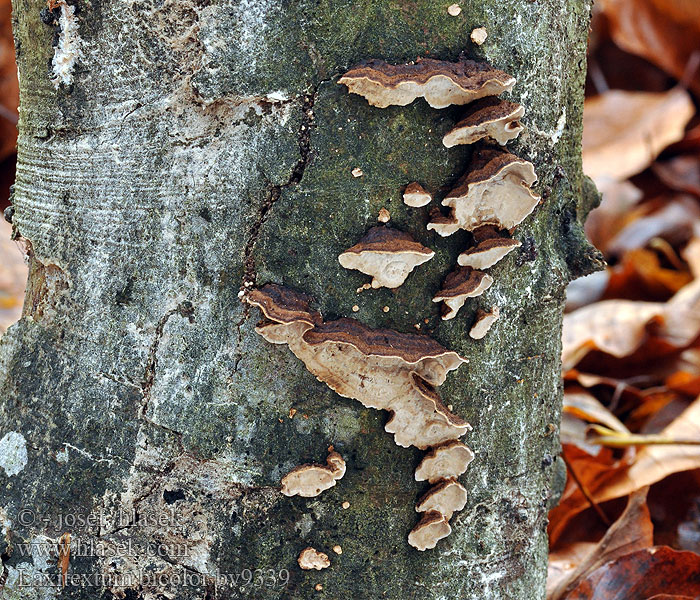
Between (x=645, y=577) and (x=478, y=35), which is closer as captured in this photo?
(x=478, y=35)

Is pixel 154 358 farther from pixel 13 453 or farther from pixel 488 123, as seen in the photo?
pixel 488 123

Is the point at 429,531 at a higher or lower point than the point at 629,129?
lower

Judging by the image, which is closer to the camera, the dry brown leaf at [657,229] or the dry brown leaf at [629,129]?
the dry brown leaf at [657,229]

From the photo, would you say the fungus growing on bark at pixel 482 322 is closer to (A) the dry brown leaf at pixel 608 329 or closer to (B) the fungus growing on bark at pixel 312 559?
(B) the fungus growing on bark at pixel 312 559

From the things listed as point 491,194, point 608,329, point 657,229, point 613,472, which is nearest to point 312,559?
point 491,194

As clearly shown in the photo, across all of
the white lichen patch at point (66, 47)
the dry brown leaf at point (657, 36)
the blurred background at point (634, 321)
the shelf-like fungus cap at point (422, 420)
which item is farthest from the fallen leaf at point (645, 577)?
the dry brown leaf at point (657, 36)

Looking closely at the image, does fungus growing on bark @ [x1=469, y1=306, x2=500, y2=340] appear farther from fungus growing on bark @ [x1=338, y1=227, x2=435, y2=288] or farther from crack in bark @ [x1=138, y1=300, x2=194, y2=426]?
crack in bark @ [x1=138, y1=300, x2=194, y2=426]

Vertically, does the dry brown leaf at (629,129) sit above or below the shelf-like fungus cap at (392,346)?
above
